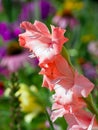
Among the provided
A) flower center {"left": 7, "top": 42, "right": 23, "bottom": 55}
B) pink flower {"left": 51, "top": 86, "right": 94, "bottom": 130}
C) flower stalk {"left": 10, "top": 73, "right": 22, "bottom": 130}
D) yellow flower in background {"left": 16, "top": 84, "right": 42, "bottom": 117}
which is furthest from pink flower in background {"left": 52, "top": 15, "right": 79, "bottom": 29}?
pink flower {"left": 51, "top": 86, "right": 94, "bottom": 130}

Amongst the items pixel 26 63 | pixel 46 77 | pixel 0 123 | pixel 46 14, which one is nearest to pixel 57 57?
pixel 46 77

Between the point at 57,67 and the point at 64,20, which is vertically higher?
the point at 57,67

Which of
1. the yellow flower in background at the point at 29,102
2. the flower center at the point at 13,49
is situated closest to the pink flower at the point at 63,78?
the yellow flower in background at the point at 29,102

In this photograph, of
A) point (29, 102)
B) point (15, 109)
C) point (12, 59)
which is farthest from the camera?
point (12, 59)

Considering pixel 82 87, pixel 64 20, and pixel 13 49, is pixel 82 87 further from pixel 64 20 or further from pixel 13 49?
pixel 64 20

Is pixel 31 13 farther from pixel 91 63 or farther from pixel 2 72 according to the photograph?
pixel 2 72

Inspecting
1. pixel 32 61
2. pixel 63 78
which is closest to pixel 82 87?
pixel 63 78
